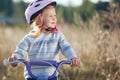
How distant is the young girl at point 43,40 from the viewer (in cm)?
454

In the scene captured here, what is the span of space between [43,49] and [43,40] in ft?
0.29

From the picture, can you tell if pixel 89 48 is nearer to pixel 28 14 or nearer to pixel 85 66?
pixel 85 66

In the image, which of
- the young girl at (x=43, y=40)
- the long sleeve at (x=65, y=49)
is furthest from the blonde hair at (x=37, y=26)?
the long sleeve at (x=65, y=49)

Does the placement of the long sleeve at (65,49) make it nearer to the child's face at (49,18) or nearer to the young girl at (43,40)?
the young girl at (43,40)

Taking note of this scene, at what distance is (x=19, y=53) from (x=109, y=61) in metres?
2.75

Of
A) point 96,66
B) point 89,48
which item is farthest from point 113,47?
point 89,48

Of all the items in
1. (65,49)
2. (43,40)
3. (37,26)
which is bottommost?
(65,49)

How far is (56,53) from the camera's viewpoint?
15.1 feet

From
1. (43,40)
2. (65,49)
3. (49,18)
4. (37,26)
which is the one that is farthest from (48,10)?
(65,49)

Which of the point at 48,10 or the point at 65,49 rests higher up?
the point at 48,10

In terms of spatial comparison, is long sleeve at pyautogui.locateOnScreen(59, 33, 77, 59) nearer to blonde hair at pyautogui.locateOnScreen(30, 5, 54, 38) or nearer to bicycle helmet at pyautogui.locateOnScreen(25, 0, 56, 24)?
blonde hair at pyautogui.locateOnScreen(30, 5, 54, 38)

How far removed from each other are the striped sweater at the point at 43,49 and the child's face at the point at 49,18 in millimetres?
88

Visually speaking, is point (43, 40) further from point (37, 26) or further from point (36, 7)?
point (36, 7)

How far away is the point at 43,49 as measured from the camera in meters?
4.54
